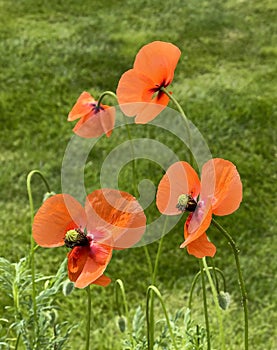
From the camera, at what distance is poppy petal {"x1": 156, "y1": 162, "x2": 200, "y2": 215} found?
705mm

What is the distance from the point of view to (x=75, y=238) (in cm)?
72

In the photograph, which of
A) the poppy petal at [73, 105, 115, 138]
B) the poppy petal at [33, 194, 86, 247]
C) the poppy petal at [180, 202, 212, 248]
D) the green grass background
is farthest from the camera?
the green grass background

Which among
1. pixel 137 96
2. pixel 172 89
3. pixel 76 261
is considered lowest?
pixel 172 89

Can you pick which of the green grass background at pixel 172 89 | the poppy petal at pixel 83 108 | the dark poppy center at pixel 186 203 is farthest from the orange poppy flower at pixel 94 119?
the green grass background at pixel 172 89

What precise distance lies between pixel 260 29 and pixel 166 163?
43.9 inches

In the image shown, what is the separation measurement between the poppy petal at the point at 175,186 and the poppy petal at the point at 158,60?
123 millimetres

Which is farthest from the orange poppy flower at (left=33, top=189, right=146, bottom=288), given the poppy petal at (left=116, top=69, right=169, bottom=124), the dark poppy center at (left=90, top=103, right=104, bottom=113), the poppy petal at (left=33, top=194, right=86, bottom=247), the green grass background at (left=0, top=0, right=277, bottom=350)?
the green grass background at (left=0, top=0, right=277, bottom=350)

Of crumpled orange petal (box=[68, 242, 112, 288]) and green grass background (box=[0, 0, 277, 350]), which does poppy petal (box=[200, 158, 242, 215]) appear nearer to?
crumpled orange petal (box=[68, 242, 112, 288])

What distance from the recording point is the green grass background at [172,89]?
6.07 feet

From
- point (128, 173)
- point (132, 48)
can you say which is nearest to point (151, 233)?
point (128, 173)

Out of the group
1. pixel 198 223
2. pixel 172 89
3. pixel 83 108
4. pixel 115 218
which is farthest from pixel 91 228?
pixel 172 89

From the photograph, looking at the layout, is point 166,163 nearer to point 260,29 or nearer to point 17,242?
point 17,242

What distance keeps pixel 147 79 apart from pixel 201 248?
0.23 meters

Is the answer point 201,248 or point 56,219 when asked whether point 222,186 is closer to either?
point 201,248
